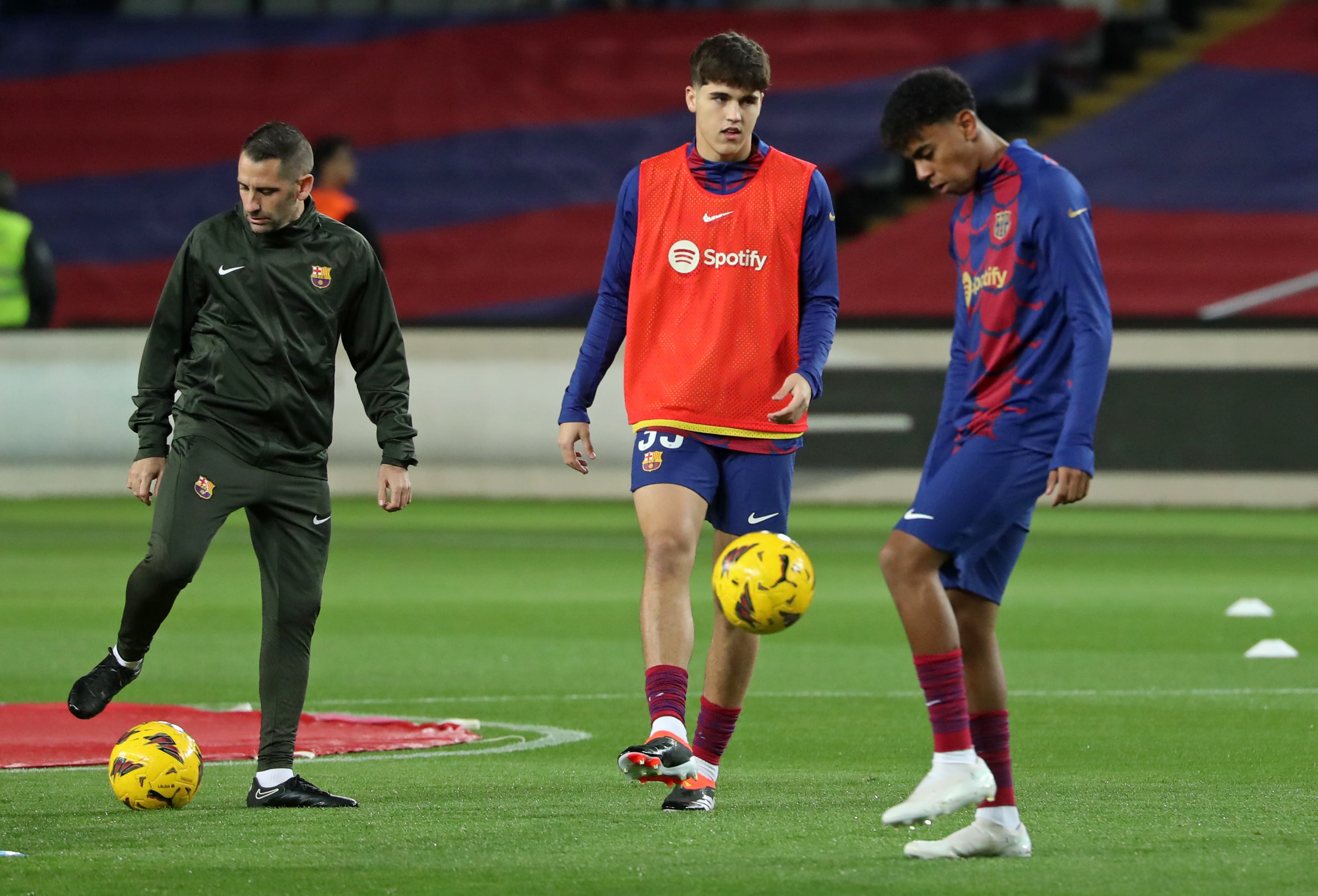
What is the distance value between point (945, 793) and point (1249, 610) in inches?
292

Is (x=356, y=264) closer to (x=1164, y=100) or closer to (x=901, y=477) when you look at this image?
(x=901, y=477)

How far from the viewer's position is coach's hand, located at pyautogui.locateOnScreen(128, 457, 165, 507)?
6570 mm

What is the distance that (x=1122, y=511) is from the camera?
20.0m

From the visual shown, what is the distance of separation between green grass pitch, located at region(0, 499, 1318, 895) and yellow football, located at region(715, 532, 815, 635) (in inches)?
22.3

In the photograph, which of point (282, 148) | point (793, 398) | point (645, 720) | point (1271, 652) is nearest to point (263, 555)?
point (282, 148)

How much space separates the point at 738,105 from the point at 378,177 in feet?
79.5

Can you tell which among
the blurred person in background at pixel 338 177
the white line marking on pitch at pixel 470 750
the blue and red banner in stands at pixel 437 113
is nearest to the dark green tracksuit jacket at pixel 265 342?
the white line marking on pitch at pixel 470 750

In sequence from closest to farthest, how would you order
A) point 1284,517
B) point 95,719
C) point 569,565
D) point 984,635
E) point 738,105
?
point 984,635 → point 738,105 → point 95,719 → point 569,565 → point 1284,517

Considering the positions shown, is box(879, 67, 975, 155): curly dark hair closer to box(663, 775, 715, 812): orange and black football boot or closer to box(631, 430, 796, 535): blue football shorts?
box(631, 430, 796, 535): blue football shorts

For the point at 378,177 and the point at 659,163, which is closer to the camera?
the point at 659,163

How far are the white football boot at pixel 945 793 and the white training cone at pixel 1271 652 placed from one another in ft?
18.1

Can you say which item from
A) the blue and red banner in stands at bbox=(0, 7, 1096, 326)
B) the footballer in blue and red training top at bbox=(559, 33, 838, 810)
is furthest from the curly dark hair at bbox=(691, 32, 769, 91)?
the blue and red banner in stands at bbox=(0, 7, 1096, 326)

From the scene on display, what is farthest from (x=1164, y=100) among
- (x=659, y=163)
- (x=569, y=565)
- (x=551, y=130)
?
(x=659, y=163)

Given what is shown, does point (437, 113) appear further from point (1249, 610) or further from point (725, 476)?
point (725, 476)
